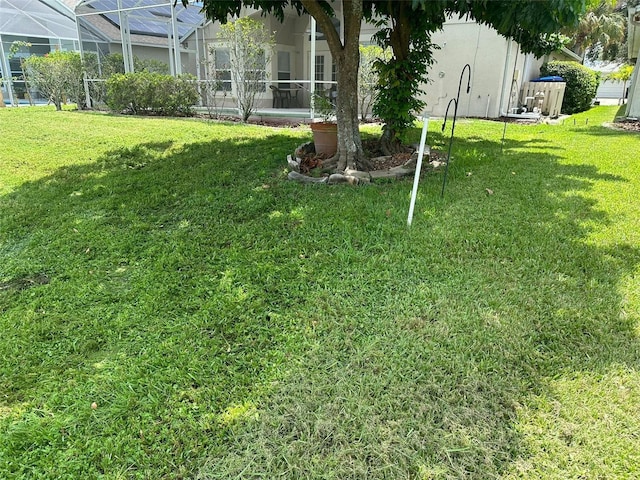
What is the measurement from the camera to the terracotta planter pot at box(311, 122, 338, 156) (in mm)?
6312

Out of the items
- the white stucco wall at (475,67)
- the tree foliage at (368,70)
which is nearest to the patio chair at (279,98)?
the tree foliage at (368,70)

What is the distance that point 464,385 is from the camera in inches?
84.5

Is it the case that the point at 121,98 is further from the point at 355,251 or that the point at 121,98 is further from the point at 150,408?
the point at 150,408

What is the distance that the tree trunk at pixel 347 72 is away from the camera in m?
5.27

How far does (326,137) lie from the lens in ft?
21.0

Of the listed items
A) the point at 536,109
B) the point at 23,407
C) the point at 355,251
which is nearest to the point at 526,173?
the point at 355,251

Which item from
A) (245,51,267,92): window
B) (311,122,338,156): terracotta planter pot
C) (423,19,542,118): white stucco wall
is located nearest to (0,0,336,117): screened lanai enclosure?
(245,51,267,92): window

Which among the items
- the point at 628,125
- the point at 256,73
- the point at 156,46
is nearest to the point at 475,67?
the point at 628,125

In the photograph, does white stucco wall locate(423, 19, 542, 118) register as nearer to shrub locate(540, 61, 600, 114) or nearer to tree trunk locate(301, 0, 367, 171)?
shrub locate(540, 61, 600, 114)

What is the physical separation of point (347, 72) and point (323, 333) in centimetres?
399

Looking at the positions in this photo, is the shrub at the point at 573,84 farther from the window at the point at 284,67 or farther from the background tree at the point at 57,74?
the background tree at the point at 57,74

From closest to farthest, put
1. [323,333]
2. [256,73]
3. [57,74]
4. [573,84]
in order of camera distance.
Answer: [323,333] < [256,73] < [57,74] < [573,84]

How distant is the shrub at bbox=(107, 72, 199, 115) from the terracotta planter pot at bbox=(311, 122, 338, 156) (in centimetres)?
778

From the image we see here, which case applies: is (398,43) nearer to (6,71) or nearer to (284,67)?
(284,67)
